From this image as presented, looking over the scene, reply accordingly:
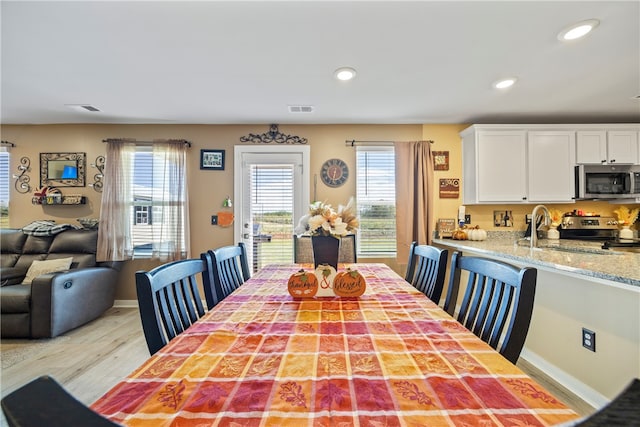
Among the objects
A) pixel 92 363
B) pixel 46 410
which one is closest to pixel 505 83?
pixel 46 410

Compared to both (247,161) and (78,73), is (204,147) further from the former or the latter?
(78,73)

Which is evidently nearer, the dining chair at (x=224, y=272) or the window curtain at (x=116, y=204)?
the dining chair at (x=224, y=272)

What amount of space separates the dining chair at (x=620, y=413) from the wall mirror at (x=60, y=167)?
16.0ft

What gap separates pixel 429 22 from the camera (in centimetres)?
175

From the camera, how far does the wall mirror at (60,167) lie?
3.69m

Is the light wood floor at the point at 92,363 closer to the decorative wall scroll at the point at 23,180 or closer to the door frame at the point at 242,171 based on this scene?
the door frame at the point at 242,171

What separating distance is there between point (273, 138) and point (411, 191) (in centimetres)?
193

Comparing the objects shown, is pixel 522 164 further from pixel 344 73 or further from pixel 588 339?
pixel 344 73

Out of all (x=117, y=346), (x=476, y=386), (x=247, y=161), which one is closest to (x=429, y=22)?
(x=476, y=386)

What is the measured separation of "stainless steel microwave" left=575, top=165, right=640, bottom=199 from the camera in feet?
10.9

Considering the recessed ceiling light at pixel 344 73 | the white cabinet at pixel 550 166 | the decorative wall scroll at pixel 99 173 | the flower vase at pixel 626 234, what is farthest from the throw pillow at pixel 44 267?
the flower vase at pixel 626 234

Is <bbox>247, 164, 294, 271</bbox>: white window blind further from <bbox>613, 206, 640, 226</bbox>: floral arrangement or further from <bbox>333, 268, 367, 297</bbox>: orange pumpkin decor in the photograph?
<bbox>613, 206, 640, 226</bbox>: floral arrangement

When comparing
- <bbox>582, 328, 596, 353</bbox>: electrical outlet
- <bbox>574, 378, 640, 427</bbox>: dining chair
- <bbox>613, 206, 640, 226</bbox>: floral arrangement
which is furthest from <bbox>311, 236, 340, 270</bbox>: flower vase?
<bbox>613, 206, 640, 226</bbox>: floral arrangement

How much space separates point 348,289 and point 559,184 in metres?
3.45
